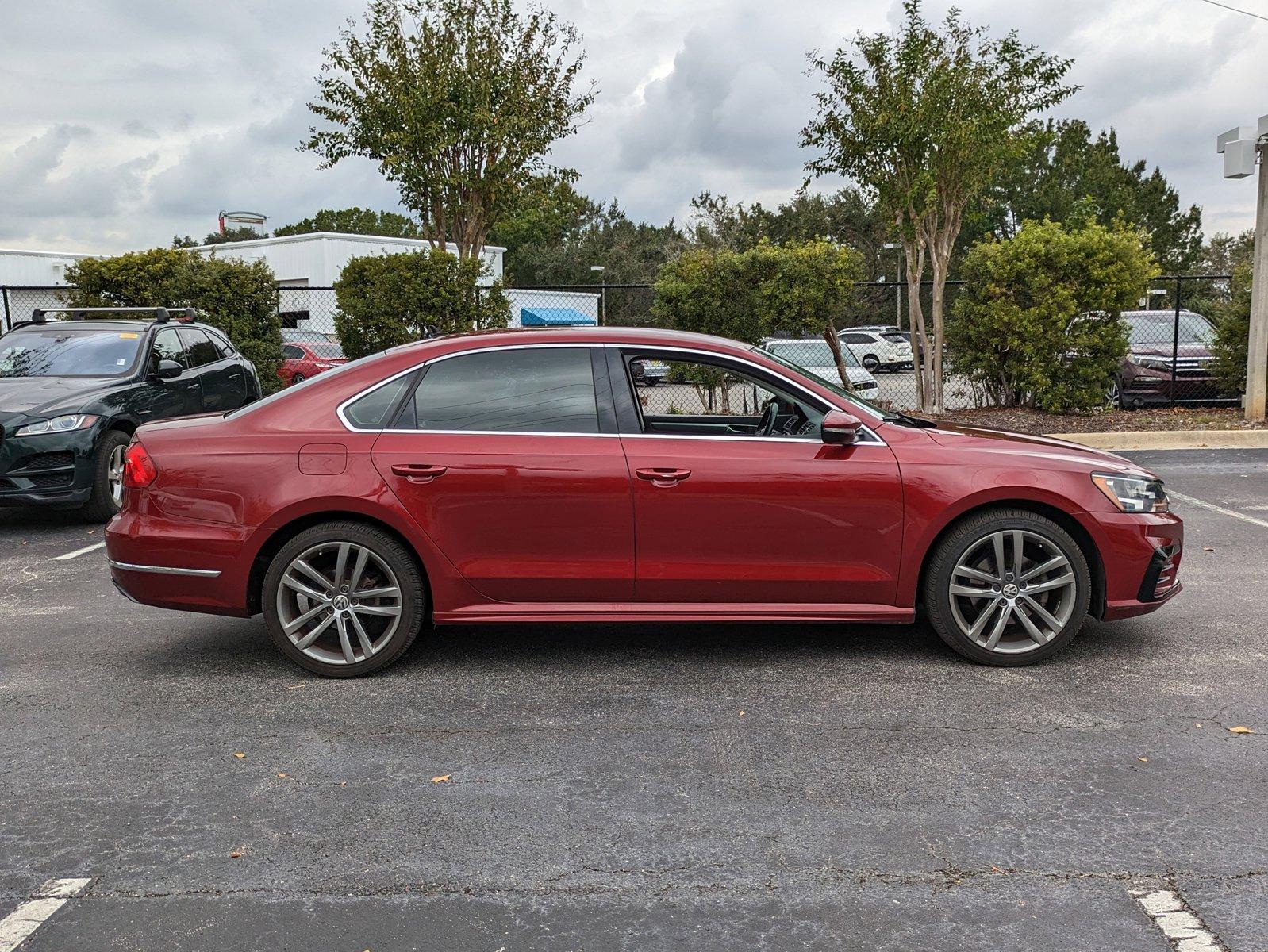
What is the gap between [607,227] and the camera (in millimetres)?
77750

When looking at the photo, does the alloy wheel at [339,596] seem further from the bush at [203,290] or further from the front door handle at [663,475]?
the bush at [203,290]

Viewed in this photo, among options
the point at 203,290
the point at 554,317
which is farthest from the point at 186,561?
the point at 554,317

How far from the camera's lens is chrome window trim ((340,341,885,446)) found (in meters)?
5.08

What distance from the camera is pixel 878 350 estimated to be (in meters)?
38.1

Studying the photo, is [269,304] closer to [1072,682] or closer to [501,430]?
[501,430]

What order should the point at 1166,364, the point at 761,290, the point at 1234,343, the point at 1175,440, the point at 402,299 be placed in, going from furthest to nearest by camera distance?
the point at 1166,364
the point at 1234,343
the point at 761,290
the point at 402,299
the point at 1175,440

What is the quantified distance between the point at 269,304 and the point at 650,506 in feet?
41.7

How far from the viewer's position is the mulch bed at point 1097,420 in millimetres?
14163

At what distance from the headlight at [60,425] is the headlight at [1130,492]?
7.61m

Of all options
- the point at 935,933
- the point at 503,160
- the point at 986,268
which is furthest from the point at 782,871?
the point at 503,160

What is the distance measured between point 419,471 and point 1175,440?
37.4 ft

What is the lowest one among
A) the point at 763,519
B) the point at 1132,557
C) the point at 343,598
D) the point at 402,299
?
the point at 343,598

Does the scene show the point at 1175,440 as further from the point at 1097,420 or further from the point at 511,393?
the point at 511,393

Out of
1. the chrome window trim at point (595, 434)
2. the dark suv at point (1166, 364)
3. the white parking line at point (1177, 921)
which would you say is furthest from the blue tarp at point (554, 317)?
the white parking line at point (1177, 921)
